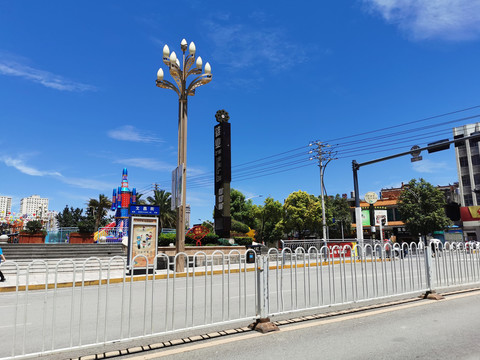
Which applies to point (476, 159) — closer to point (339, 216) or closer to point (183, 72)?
point (339, 216)

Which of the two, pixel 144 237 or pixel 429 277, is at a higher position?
pixel 144 237

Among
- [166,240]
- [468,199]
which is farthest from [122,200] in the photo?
[468,199]

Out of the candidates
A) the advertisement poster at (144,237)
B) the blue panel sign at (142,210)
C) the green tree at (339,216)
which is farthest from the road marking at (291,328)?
the green tree at (339,216)

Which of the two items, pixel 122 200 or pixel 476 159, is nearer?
pixel 122 200

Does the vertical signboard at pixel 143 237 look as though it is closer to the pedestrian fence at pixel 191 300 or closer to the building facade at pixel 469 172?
the pedestrian fence at pixel 191 300

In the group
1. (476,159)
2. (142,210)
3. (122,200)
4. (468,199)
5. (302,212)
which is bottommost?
(142,210)

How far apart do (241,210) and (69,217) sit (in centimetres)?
5726

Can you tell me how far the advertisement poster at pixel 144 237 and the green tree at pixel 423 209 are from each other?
36.3 meters

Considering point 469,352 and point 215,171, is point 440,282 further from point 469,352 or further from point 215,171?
point 215,171

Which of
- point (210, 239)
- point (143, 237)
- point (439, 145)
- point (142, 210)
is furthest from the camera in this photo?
point (210, 239)

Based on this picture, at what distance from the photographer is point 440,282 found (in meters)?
8.40

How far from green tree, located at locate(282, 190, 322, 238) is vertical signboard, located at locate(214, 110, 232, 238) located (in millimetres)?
27363

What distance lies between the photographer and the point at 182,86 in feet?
56.4

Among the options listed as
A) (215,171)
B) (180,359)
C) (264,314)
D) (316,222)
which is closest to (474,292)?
(264,314)
